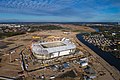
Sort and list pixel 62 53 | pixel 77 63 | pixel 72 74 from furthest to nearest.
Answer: pixel 62 53
pixel 77 63
pixel 72 74

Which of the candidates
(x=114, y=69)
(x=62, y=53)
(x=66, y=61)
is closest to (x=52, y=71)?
(x=66, y=61)

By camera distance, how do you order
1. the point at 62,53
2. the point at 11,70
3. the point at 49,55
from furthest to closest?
the point at 62,53, the point at 49,55, the point at 11,70

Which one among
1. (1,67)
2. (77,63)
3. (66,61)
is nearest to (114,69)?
(77,63)

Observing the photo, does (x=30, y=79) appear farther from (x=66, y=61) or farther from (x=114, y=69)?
(x=114, y=69)

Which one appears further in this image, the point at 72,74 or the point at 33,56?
the point at 33,56

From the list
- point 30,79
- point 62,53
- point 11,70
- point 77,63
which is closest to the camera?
point 30,79

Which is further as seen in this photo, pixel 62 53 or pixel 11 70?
pixel 62 53

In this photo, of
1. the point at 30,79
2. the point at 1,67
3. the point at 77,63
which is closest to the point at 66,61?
the point at 77,63

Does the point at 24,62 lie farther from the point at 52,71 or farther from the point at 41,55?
the point at 52,71

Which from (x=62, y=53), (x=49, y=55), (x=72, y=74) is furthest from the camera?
(x=62, y=53)
